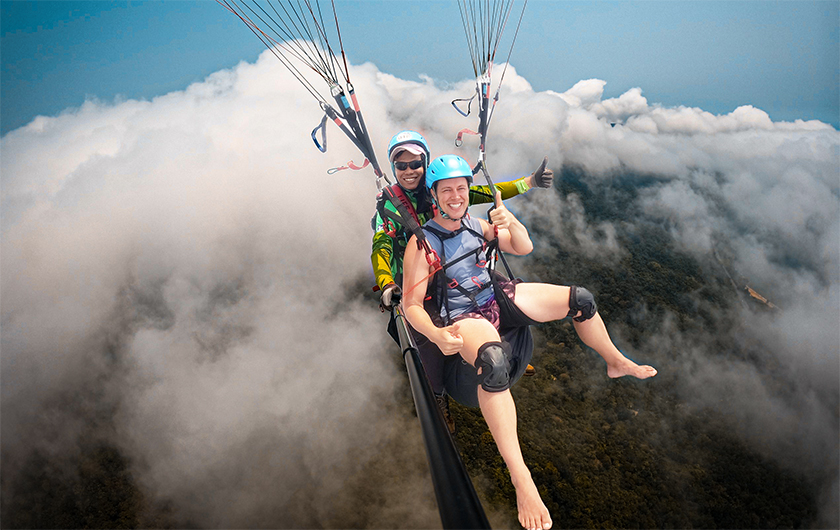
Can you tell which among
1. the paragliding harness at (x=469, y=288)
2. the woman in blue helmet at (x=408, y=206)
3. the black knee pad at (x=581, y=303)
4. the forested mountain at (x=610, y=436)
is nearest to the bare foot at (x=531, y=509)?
the woman in blue helmet at (x=408, y=206)

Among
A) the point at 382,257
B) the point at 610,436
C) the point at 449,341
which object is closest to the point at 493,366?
the point at 449,341

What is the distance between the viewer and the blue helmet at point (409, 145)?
14.0 ft

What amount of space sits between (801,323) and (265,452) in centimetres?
21791

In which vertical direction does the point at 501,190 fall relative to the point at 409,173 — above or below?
below

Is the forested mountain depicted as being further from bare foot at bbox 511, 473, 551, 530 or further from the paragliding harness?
bare foot at bbox 511, 473, 551, 530

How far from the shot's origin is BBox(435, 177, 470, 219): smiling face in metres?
3.61

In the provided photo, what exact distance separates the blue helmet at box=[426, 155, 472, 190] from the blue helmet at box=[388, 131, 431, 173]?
0.73 m

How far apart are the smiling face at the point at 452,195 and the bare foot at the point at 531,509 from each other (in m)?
2.30

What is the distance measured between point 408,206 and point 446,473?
3.10 metres

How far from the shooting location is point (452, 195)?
362cm

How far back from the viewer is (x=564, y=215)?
487 feet

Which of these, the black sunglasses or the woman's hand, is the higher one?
the black sunglasses

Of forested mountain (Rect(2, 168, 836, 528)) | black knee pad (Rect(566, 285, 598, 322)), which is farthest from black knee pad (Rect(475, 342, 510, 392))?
forested mountain (Rect(2, 168, 836, 528))

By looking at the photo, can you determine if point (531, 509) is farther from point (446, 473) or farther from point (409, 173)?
point (409, 173)
